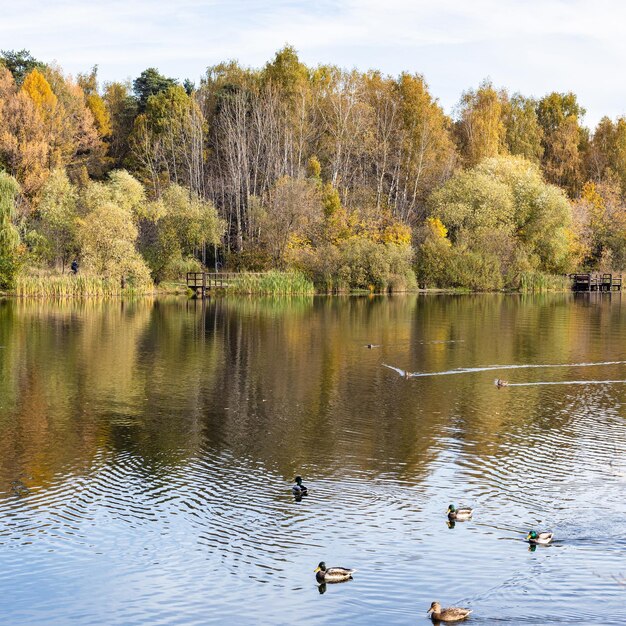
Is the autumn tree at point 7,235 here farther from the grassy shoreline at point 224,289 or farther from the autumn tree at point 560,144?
the autumn tree at point 560,144

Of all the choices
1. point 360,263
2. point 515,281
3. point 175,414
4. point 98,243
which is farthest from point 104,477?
point 515,281

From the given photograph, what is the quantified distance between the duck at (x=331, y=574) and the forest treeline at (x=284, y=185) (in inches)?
2427

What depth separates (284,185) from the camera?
8531cm

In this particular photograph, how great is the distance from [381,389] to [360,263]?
5508cm

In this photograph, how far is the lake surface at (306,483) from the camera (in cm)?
1317

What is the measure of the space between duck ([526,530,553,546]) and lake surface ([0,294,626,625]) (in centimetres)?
17

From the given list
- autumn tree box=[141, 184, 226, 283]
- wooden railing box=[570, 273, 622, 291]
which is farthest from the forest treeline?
wooden railing box=[570, 273, 622, 291]

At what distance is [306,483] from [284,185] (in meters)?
68.7

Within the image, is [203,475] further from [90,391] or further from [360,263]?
[360,263]

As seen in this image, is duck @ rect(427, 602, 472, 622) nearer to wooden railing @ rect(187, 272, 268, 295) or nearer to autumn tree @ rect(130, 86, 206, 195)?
wooden railing @ rect(187, 272, 268, 295)

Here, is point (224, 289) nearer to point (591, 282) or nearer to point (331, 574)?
point (591, 282)

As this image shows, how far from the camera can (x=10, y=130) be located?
3290 inches

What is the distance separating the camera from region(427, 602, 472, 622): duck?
1221 centimetres

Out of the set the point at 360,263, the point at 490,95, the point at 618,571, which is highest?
the point at 490,95
